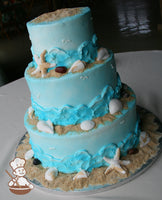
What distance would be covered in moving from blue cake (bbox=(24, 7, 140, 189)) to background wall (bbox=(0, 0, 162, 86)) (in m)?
4.13

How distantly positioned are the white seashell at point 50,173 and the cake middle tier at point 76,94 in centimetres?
38

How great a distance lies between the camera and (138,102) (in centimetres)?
285

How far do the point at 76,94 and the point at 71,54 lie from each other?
10.6 inches

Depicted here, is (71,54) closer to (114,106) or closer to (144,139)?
(114,106)

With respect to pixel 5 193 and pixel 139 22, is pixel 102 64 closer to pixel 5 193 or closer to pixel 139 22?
pixel 5 193

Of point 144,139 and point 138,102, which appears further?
point 138,102

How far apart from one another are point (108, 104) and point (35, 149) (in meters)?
0.72

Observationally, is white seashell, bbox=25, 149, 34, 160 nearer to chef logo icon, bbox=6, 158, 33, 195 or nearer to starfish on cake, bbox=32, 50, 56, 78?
chef logo icon, bbox=6, 158, 33, 195

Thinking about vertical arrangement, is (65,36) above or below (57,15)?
below

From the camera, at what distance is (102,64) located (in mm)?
1800

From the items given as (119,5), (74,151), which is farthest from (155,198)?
(119,5)

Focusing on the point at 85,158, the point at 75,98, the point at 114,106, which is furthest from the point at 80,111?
the point at 85,158

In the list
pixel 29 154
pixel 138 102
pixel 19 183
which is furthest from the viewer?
pixel 138 102

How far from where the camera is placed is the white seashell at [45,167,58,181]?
6.47ft
